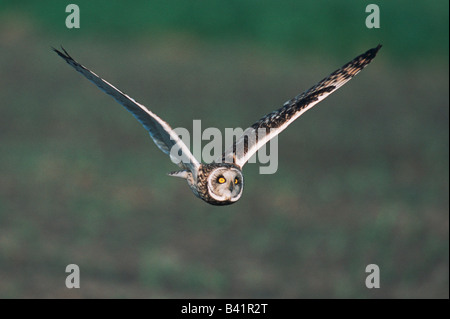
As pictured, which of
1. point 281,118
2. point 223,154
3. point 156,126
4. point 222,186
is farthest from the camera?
point 281,118

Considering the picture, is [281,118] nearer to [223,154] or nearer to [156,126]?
[223,154]

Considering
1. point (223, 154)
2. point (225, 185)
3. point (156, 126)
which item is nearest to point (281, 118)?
point (223, 154)

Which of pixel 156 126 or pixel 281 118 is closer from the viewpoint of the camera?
pixel 156 126

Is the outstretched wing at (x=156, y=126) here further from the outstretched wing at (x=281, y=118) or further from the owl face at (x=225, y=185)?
the outstretched wing at (x=281, y=118)

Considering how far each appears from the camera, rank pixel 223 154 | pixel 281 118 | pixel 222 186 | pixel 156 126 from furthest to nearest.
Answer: pixel 281 118
pixel 223 154
pixel 156 126
pixel 222 186

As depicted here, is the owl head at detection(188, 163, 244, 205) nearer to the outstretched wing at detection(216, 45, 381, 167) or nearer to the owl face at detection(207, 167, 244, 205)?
the owl face at detection(207, 167, 244, 205)

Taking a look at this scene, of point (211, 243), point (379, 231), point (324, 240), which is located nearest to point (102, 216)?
point (211, 243)
